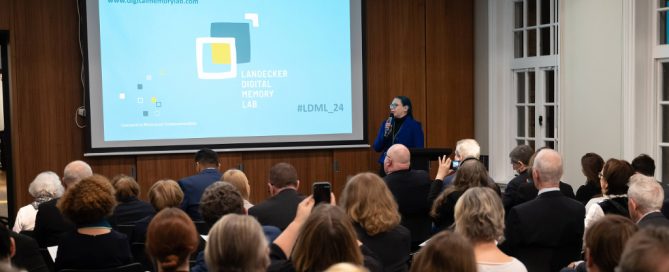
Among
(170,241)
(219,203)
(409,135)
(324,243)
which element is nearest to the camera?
(324,243)

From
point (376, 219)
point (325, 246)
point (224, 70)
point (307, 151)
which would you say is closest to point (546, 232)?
point (376, 219)

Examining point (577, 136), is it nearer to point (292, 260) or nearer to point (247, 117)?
point (247, 117)

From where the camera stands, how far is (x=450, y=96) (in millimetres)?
9742

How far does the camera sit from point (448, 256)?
2.39 meters

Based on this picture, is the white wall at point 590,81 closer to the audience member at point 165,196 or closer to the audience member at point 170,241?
the audience member at point 165,196

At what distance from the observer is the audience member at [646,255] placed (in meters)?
1.99

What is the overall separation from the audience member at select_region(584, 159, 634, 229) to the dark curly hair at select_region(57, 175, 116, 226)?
268 cm

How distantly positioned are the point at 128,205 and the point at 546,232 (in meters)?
2.74

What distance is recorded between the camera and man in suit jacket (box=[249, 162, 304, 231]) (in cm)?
475

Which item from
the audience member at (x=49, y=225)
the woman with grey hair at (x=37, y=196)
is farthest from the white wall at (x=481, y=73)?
the audience member at (x=49, y=225)

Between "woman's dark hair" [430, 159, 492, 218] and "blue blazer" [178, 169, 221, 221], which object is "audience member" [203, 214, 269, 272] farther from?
"blue blazer" [178, 169, 221, 221]

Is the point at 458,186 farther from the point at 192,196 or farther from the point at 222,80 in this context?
the point at 222,80

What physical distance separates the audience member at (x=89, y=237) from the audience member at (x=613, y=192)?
264cm

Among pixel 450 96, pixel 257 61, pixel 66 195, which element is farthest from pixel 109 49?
A: pixel 66 195
